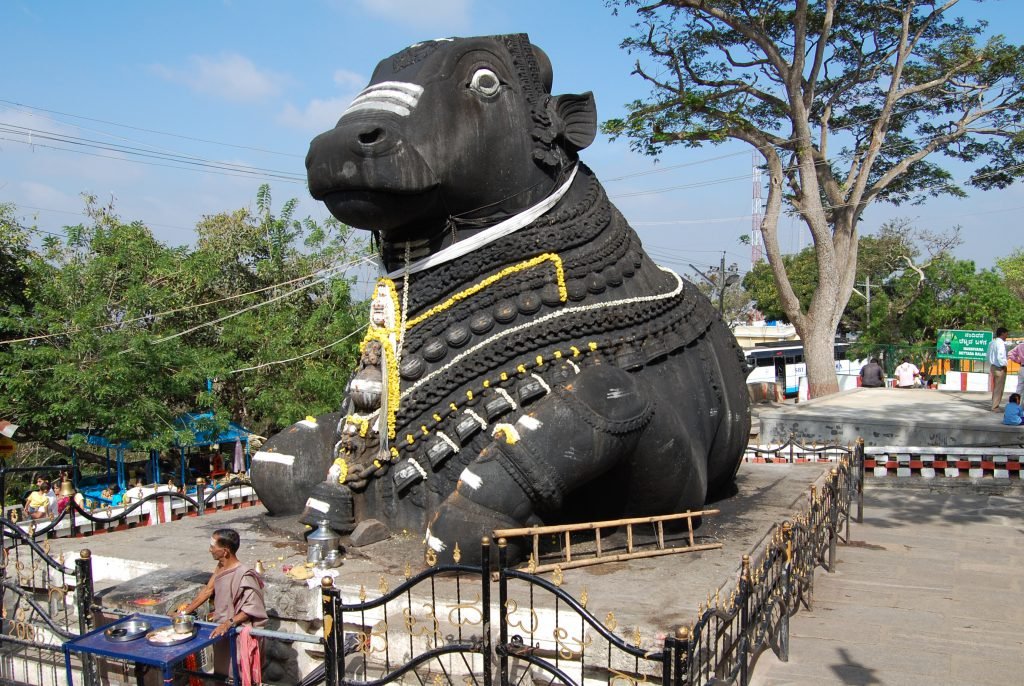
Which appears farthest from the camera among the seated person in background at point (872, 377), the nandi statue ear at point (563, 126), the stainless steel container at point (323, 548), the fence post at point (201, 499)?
the seated person in background at point (872, 377)

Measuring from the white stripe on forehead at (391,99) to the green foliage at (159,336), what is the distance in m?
4.54

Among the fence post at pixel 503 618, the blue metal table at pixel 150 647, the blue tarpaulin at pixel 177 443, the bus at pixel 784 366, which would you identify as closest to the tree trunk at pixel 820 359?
the bus at pixel 784 366

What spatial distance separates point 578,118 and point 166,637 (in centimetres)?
407

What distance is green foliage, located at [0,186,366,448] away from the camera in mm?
11773

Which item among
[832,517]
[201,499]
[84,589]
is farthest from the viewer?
[201,499]

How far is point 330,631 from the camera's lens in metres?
3.64

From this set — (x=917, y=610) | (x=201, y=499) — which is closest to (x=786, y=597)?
(x=917, y=610)

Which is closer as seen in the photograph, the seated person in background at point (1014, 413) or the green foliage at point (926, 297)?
the seated person in background at point (1014, 413)

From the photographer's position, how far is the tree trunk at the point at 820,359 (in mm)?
18406

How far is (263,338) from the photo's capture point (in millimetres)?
14164

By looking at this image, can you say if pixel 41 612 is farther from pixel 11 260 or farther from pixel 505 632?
pixel 11 260

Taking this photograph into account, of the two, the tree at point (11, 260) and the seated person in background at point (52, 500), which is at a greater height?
the tree at point (11, 260)

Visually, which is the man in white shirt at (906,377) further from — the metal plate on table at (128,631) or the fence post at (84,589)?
the metal plate on table at (128,631)

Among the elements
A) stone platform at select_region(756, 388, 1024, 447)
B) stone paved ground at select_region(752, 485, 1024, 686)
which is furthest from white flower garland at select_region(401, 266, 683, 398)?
Result: stone platform at select_region(756, 388, 1024, 447)
